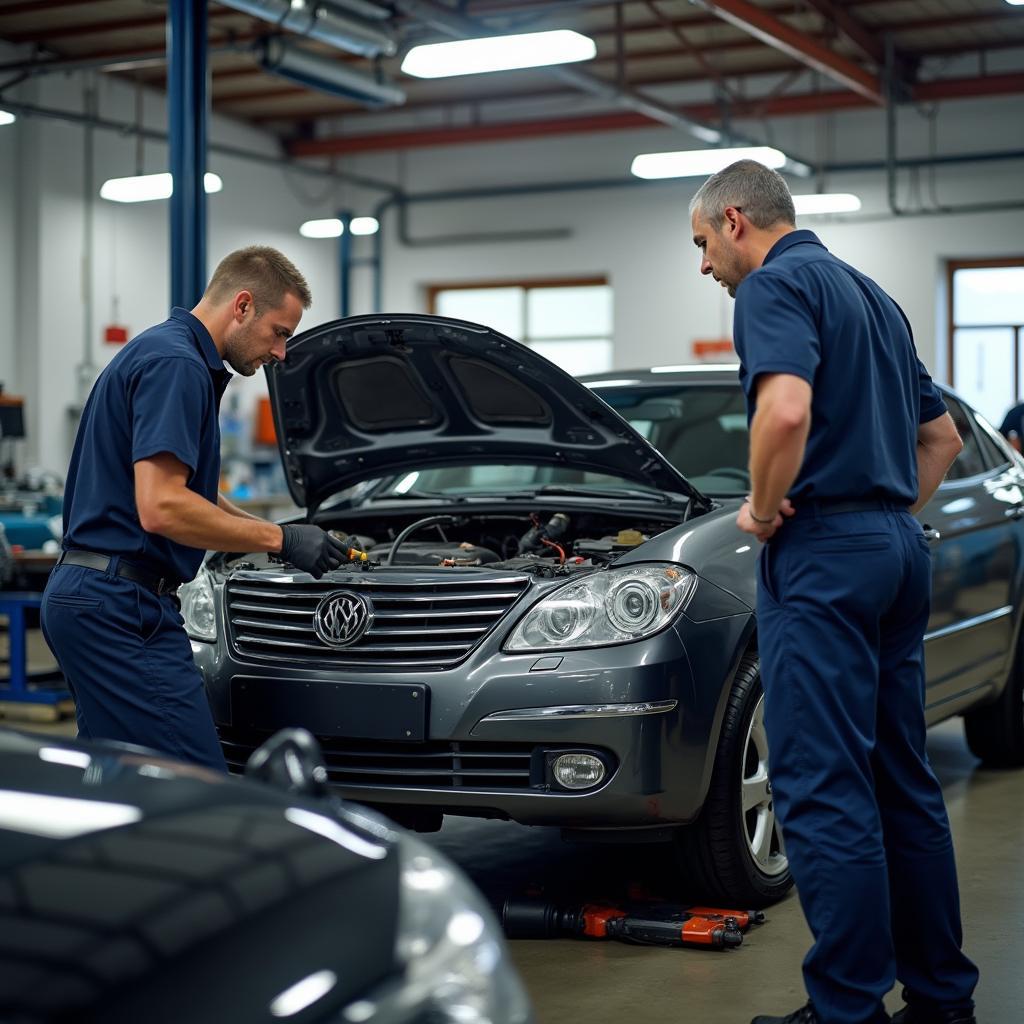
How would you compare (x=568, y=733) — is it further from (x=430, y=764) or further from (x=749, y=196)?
(x=749, y=196)

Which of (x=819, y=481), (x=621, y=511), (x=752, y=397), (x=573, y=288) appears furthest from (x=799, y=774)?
(x=573, y=288)

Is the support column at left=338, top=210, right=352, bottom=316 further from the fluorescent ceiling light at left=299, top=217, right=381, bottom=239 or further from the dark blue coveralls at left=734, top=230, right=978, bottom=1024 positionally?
the dark blue coveralls at left=734, top=230, right=978, bottom=1024

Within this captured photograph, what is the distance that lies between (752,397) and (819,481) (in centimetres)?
19

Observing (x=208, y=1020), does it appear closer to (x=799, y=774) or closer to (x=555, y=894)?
(x=799, y=774)

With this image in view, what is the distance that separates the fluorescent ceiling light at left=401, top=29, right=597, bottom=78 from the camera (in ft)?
28.2

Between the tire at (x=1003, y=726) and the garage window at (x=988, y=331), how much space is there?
31.8 feet

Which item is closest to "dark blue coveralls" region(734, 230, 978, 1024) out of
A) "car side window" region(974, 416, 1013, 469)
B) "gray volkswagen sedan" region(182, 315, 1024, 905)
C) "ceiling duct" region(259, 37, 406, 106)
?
"gray volkswagen sedan" region(182, 315, 1024, 905)

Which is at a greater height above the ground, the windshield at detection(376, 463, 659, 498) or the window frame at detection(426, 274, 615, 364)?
the window frame at detection(426, 274, 615, 364)

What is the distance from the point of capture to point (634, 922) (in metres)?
3.25

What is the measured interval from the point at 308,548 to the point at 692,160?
30.3ft

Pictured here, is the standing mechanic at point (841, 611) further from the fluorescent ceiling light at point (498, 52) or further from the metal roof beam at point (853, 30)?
the metal roof beam at point (853, 30)

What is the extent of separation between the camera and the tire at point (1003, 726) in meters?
4.97

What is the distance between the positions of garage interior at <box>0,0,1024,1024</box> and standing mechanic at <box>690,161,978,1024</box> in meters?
6.21

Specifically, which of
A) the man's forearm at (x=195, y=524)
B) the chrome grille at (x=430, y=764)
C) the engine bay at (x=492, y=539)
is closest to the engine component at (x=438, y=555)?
the engine bay at (x=492, y=539)
